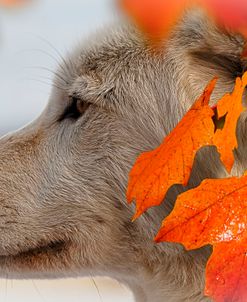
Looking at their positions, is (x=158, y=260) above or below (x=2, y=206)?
below

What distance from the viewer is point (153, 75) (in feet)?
7.59

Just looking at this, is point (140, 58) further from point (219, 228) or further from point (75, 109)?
point (219, 228)

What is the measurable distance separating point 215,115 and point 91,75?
0.54m

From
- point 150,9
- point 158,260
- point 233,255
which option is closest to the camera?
point 233,255

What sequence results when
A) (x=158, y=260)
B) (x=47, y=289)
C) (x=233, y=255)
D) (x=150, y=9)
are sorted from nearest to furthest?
(x=233, y=255)
(x=150, y=9)
(x=158, y=260)
(x=47, y=289)

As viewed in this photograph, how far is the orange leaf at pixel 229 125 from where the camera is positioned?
6.44 ft

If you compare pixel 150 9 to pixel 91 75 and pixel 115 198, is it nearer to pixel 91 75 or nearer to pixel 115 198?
pixel 91 75

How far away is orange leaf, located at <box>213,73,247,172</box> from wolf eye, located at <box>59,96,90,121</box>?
565mm

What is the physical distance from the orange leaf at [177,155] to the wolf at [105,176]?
0.67ft

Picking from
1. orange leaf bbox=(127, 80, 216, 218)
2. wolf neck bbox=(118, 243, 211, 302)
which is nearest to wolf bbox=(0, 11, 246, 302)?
wolf neck bbox=(118, 243, 211, 302)

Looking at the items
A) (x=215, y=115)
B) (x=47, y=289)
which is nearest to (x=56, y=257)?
(x=215, y=115)

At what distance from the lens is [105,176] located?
2.38 metres

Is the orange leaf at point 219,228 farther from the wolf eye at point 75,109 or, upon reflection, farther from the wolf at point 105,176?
the wolf eye at point 75,109

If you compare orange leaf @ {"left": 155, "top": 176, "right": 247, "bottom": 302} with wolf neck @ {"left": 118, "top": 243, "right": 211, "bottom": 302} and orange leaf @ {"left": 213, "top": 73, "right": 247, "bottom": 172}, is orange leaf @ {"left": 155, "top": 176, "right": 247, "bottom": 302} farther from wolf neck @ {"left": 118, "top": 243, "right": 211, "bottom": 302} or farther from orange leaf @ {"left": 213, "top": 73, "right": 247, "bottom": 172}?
wolf neck @ {"left": 118, "top": 243, "right": 211, "bottom": 302}
